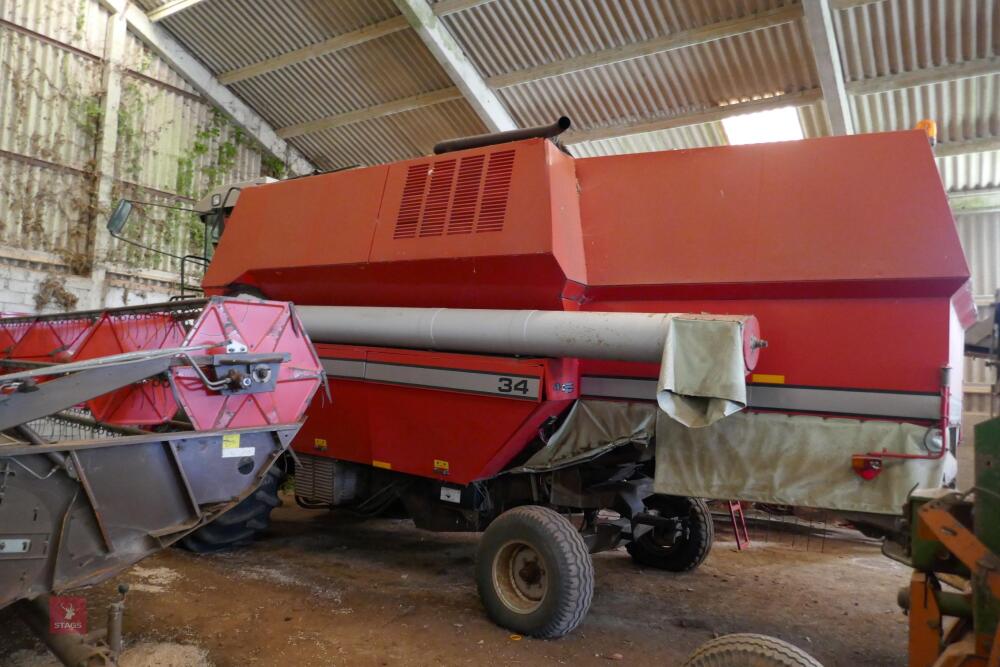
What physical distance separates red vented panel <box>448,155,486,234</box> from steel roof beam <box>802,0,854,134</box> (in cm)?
503

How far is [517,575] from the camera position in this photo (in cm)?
431

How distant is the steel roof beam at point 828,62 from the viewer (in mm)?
7477

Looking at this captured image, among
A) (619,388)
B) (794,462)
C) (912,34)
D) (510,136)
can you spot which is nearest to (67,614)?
(619,388)

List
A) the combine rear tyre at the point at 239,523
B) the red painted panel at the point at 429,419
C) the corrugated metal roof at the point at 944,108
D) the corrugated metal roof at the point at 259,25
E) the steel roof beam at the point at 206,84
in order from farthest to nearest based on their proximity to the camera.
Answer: the steel roof beam at the point at 206,84, the corrugated metal roof at the point at 259,25, the corrugated metal roof at the point at 944,108, the combine rear tyre at the point at 239,523, the red painted panel at the point at 429,419

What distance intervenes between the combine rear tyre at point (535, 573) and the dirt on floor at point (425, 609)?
139mm

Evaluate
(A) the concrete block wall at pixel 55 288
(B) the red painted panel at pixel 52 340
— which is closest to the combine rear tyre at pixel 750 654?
(B) the red painted panel at pixel 52 340

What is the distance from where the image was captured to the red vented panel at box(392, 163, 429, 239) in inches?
191

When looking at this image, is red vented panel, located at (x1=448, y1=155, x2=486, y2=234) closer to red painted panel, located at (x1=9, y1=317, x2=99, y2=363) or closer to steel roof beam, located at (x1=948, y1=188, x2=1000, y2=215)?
red painted panel, located at (x1=9, y1=317, x2=99, y2=363)

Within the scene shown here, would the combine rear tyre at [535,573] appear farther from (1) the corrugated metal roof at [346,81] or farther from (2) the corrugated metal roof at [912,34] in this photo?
(1) the corrugated metal roof at [346,81]

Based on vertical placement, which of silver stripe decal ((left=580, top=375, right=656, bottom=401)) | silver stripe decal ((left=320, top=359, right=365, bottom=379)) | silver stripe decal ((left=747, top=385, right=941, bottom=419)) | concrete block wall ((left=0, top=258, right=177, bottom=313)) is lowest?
silver stripe decal ((left=747, top=385, right=941, bottom=419))

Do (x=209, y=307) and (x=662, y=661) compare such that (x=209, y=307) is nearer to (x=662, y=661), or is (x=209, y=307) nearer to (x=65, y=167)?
(x=662, y=661)

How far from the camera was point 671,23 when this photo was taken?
846 cm

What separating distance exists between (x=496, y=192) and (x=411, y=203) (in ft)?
2.45

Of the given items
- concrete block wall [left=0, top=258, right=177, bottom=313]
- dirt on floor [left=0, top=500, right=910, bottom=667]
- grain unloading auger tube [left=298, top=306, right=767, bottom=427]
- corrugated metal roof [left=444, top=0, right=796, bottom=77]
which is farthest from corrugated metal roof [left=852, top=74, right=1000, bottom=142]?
concrete block wall [left=0, top=258, right=177, bottom=313]
